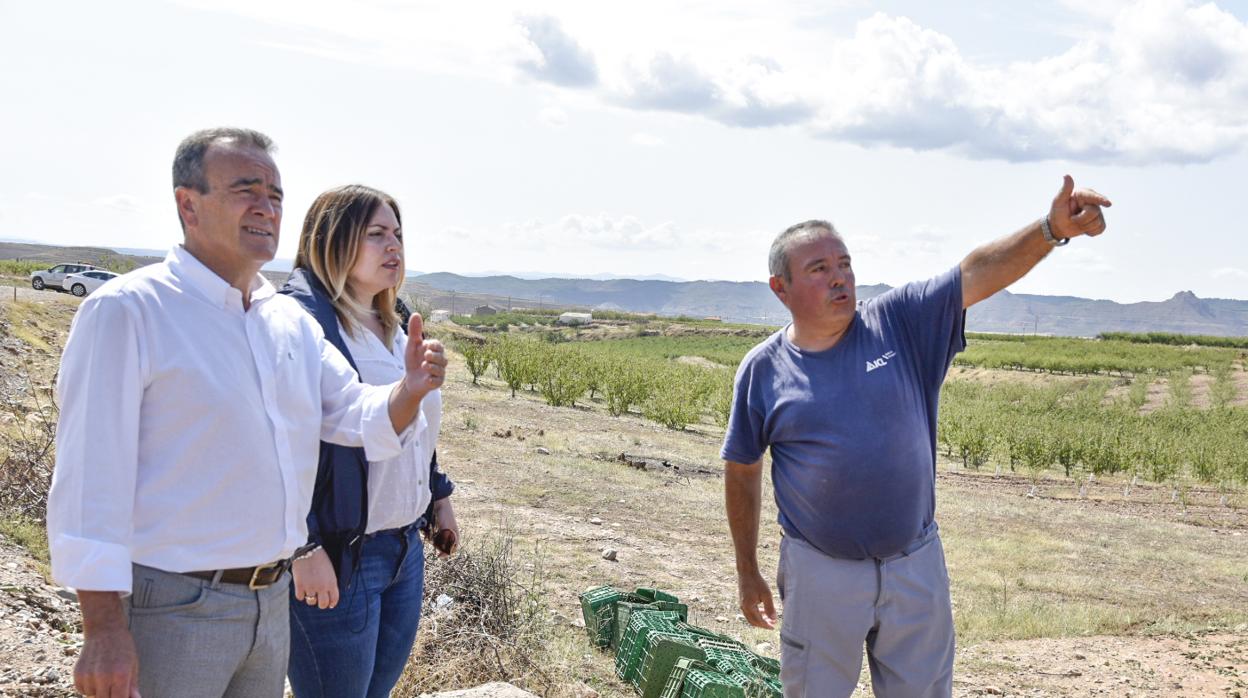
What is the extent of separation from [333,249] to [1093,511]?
1364 centimetres

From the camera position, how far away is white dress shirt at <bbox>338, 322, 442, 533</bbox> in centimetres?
231

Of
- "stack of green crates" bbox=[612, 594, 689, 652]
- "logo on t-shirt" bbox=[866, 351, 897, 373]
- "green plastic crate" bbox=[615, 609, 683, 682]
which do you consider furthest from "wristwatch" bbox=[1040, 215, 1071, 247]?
"stack of green crates" bbox=[612, 594, 689, 652]

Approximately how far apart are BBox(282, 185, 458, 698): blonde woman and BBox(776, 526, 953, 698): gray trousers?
1120 mm

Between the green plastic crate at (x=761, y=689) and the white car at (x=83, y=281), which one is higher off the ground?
the white car at (x=83, y=281)

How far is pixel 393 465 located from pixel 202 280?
2.48 feet

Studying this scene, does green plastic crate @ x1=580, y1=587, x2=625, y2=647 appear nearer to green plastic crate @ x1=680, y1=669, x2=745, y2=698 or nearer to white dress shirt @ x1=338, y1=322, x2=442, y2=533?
green plastic crate @ x1=680, y1=669, x2=745, y2=698

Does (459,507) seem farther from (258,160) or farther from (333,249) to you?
(258,160)

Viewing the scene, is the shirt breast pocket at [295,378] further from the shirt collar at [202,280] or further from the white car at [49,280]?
the white car at [49,280]

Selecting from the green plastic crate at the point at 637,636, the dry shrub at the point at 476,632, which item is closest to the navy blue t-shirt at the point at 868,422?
the dry shrub at the point at 476,632

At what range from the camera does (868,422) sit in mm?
2629

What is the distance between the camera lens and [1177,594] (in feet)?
28.1

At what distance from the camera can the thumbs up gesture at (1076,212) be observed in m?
2.42

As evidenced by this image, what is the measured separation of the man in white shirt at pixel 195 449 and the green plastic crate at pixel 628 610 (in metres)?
3.21

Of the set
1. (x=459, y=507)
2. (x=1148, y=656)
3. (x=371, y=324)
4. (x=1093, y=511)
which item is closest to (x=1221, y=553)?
(x=1093, y=511)
